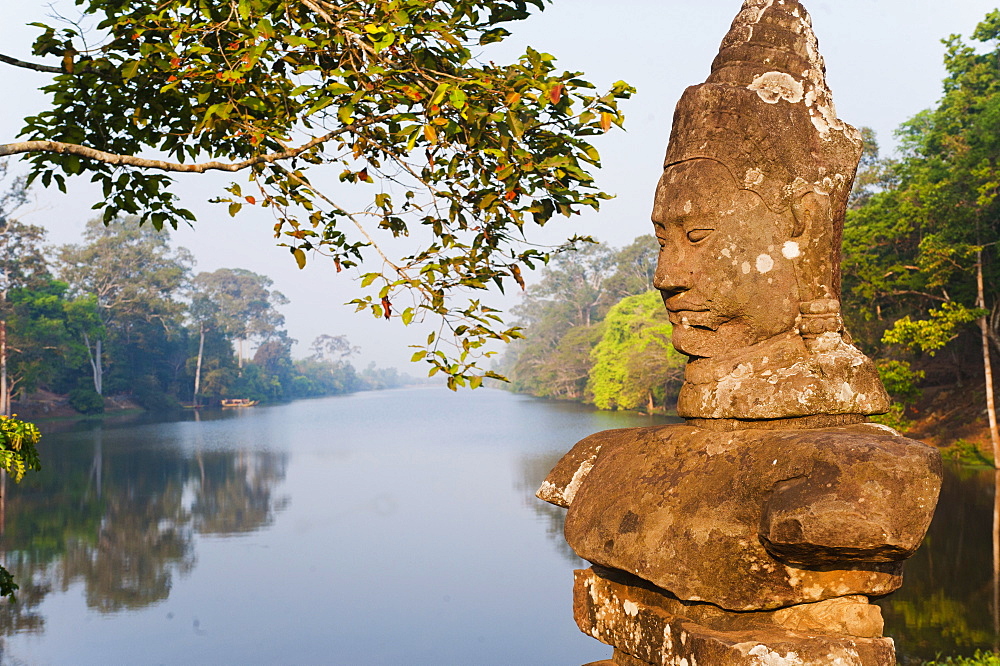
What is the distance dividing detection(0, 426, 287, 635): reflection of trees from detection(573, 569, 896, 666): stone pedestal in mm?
9574

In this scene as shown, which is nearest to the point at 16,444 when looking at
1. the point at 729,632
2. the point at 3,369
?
the point at 729,632

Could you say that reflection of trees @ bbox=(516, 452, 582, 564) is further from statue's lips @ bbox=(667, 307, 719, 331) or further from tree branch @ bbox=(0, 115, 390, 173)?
statue's lips @ bbox=(667, 307, 719, 331)

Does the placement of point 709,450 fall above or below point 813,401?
below

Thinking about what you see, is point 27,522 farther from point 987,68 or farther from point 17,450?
point 987,68

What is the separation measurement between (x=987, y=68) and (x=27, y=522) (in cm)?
2796

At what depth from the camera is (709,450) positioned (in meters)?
3.11

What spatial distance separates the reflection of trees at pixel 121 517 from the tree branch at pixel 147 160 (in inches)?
312

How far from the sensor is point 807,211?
3244 mm

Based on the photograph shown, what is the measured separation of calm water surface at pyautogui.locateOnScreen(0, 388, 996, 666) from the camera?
381 inches

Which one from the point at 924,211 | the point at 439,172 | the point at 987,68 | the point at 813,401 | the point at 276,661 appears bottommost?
the point at 276,661

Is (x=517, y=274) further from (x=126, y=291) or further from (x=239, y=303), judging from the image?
(x=239, y=303)

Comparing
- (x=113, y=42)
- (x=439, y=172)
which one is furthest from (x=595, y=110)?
(x=113, y=42)

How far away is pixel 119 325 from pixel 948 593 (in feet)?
193

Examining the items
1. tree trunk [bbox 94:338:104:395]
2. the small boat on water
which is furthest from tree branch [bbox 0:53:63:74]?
the small boat on water
